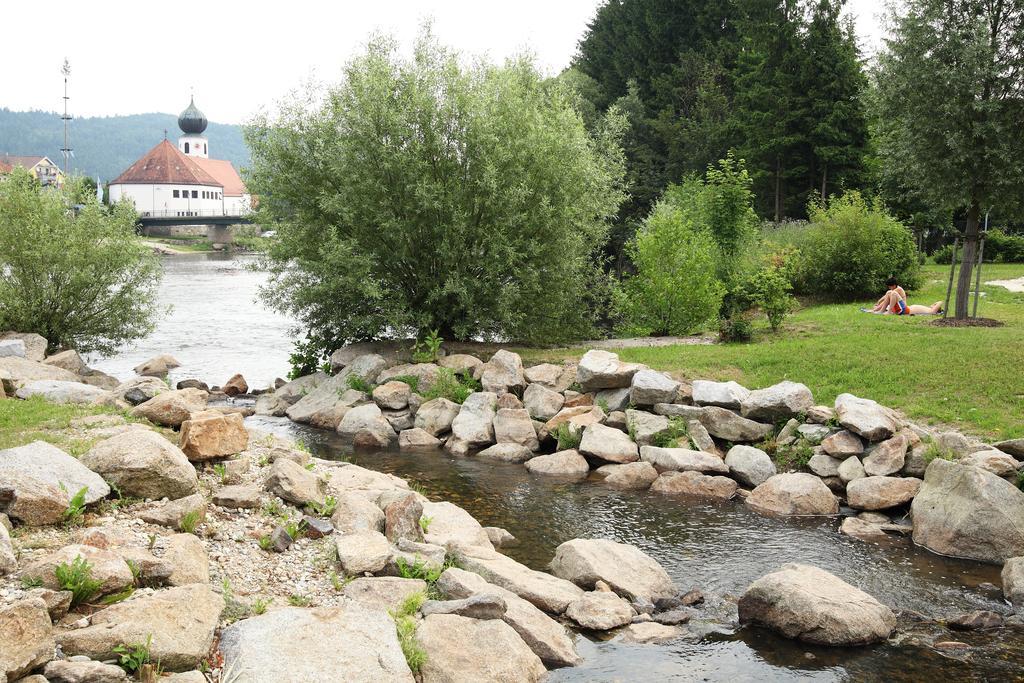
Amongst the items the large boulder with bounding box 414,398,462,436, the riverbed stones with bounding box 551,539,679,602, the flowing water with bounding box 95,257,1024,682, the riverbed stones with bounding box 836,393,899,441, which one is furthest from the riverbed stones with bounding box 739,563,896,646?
the large boulder with bounding box 414,398,462,436

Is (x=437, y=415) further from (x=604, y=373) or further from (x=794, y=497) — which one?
(x=794, y=497)

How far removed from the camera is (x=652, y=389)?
680 inches

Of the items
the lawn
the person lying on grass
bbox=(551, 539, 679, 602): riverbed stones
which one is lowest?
bbox=(551, 539, 679, 602): riverbed stones

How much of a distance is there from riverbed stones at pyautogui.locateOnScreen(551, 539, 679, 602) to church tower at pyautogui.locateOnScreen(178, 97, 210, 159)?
15536 centimetres

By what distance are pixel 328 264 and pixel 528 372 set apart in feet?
19.6

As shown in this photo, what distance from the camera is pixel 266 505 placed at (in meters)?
10.1

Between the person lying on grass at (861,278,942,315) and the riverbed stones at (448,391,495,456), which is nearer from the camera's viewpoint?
the riverbed stones at (448,391,495,456)

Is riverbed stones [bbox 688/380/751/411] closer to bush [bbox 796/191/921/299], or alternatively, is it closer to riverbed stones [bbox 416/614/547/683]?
riverbed stones [bbox 416/614/547/683]

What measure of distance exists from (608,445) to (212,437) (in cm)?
772

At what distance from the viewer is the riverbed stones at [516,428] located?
17.5 metres

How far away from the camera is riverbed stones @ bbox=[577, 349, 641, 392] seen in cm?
1830

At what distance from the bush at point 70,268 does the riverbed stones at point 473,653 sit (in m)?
19.8

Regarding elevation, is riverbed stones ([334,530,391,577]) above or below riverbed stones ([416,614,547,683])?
above

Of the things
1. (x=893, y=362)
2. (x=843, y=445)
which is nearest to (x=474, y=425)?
(x=843, y=445)
